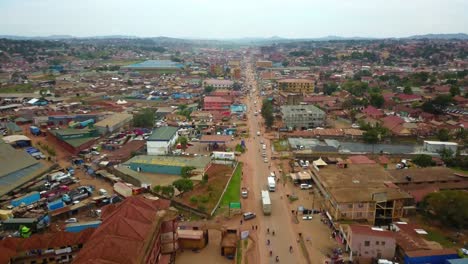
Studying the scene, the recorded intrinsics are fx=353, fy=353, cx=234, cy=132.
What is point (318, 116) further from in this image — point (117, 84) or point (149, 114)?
point (117, 84)

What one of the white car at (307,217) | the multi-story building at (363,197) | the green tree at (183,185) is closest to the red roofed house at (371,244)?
the multi-story building at (363,197)

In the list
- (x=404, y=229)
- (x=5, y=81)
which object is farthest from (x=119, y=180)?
(x=5, y=81)

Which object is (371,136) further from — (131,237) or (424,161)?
(131,237)

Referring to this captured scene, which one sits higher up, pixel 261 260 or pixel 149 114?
pixel 149 114

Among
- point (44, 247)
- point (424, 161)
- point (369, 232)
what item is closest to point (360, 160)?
point (424, 161)

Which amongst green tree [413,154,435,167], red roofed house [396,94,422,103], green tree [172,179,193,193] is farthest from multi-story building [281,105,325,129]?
green tree [172,179,193,193]

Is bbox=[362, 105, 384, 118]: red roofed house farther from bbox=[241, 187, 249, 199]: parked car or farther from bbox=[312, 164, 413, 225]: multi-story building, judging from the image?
bbox=[241, 187, 249, 199]: parked car
